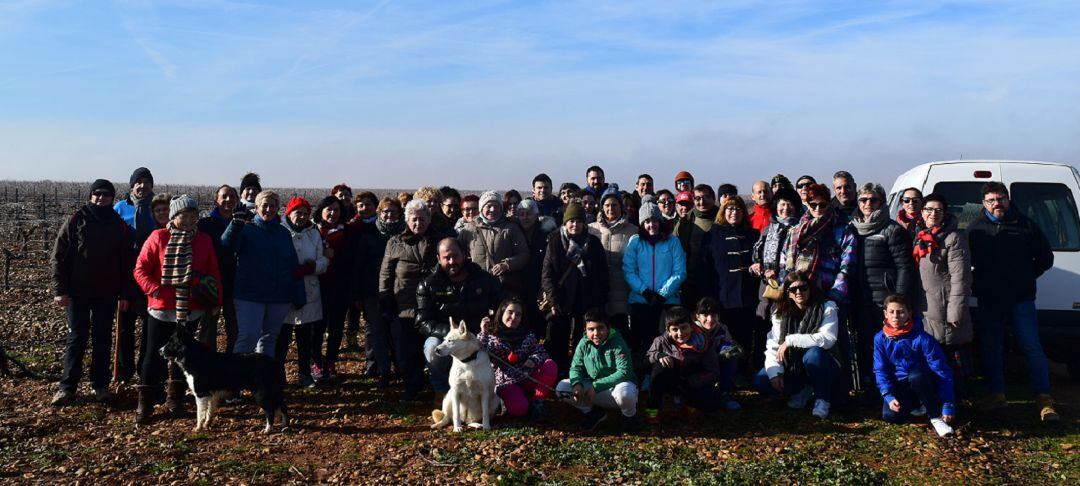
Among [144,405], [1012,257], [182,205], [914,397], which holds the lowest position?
[144,405]

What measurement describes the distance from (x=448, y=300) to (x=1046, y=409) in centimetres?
509

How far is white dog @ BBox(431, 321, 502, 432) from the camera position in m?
5.74

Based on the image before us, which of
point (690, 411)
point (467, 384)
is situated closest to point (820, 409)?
point (690, 411)

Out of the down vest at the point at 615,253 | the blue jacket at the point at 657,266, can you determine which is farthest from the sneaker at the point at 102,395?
the blue jacket at the point at 657,266

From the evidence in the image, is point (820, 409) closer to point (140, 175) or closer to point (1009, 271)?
point (1009, 271)

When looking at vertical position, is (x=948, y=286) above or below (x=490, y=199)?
Result: below

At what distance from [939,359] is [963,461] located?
93 centimetres

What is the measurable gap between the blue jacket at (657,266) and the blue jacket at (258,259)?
3232 millimetres

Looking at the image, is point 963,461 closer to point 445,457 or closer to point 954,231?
point 954,231

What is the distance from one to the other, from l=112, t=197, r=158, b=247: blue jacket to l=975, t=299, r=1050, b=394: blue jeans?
7864 millimetres

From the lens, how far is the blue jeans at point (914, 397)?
5973mm

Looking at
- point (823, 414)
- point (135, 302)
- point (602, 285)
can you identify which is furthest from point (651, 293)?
point (135, 302)

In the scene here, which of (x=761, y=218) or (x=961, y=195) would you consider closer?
(x=961, y=195)

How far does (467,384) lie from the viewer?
5.83m
